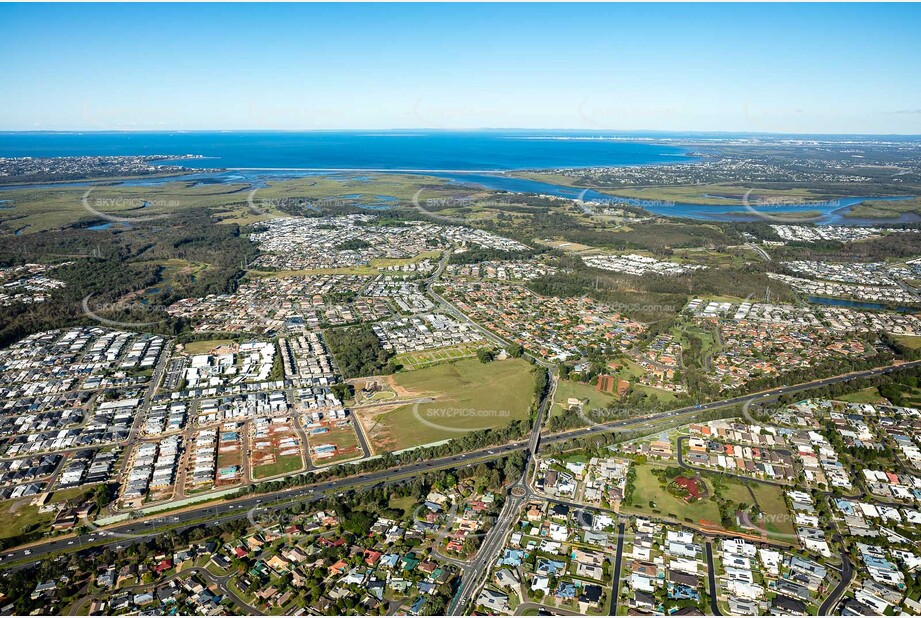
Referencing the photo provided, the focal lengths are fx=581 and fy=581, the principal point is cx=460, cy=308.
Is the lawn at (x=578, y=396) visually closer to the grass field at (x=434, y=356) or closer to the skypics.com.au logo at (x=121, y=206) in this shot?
the grass field at (x=434, y=356)

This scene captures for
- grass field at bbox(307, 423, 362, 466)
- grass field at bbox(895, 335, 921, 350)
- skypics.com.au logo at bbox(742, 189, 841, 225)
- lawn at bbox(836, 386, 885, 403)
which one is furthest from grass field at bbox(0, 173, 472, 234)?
lawn at bbox(836, 386, 885, 403)

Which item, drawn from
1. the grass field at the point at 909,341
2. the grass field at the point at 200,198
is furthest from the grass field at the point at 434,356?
the grass field at the point at 200,198

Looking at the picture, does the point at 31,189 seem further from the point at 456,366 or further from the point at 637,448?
the point at 637,448

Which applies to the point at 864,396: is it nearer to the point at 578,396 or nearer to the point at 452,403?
the point at 578,396

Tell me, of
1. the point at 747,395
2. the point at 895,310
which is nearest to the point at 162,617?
the point at 747,395

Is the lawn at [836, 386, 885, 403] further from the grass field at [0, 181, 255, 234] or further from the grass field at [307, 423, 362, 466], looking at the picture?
the grass field at [0, 181, 255, 234]

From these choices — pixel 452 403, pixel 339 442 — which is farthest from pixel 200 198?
pixel 339 442
